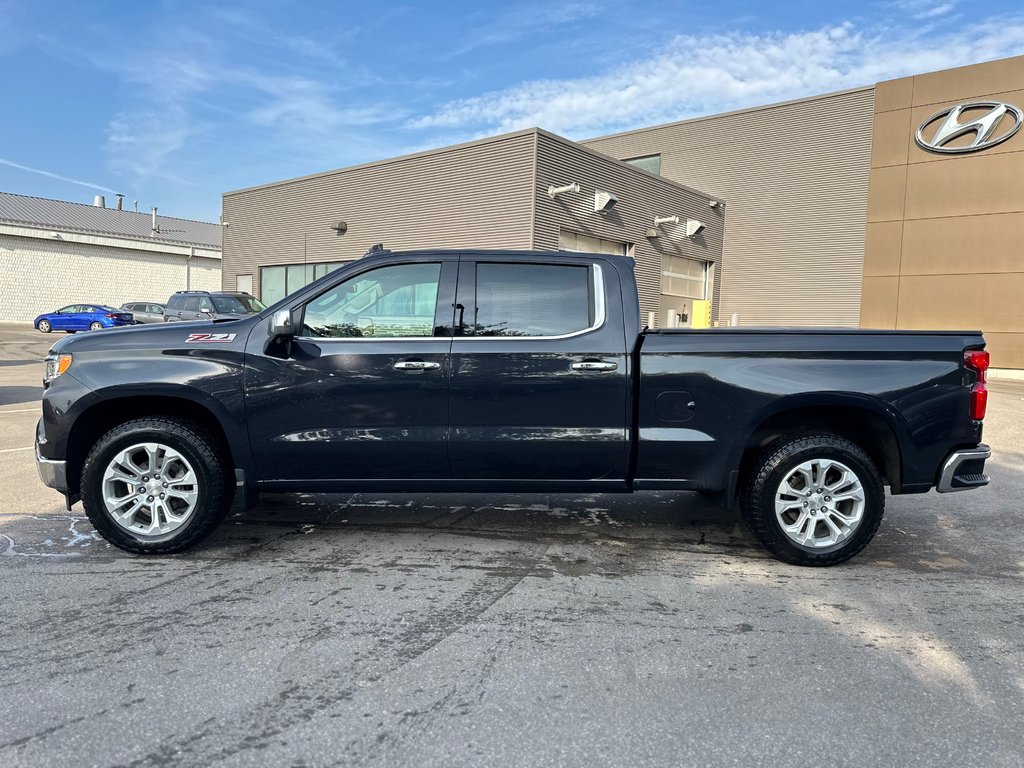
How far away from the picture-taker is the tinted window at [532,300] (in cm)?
441

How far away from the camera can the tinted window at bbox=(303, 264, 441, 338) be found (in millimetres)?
4387

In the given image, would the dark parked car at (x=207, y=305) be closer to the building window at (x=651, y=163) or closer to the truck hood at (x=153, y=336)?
the truck hood at (x=153, y=336)

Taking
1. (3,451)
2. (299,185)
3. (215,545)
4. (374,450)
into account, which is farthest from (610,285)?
(299,185)

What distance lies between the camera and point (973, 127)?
21.6 meters

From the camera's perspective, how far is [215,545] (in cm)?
462

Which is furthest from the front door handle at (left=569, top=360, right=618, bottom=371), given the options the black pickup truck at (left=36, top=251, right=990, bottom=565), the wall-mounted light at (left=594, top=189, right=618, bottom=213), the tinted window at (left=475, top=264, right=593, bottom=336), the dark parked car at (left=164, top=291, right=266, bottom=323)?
the dark parked car at (left=164, top=291, right=266, bottom=323)

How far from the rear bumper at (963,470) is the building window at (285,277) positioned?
21.1 meters

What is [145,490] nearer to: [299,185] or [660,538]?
[660,538]

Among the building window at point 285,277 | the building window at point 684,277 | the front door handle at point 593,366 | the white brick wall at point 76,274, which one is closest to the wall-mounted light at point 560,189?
the building window at point 684,277

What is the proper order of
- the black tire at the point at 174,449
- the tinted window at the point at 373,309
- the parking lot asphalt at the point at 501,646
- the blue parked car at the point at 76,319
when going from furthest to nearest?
the blue parked car at the point at 76,319 < the tinted window at the point at 373,309 < the black tire at the point at 174,449 < the parking lot asphalt at the point at 501,646

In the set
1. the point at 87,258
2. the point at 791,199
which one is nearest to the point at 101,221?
the point at 87,258

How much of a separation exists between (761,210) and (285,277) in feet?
58.3

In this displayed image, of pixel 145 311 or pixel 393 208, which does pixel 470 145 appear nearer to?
pixel 393 208

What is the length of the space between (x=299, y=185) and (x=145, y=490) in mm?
22014
